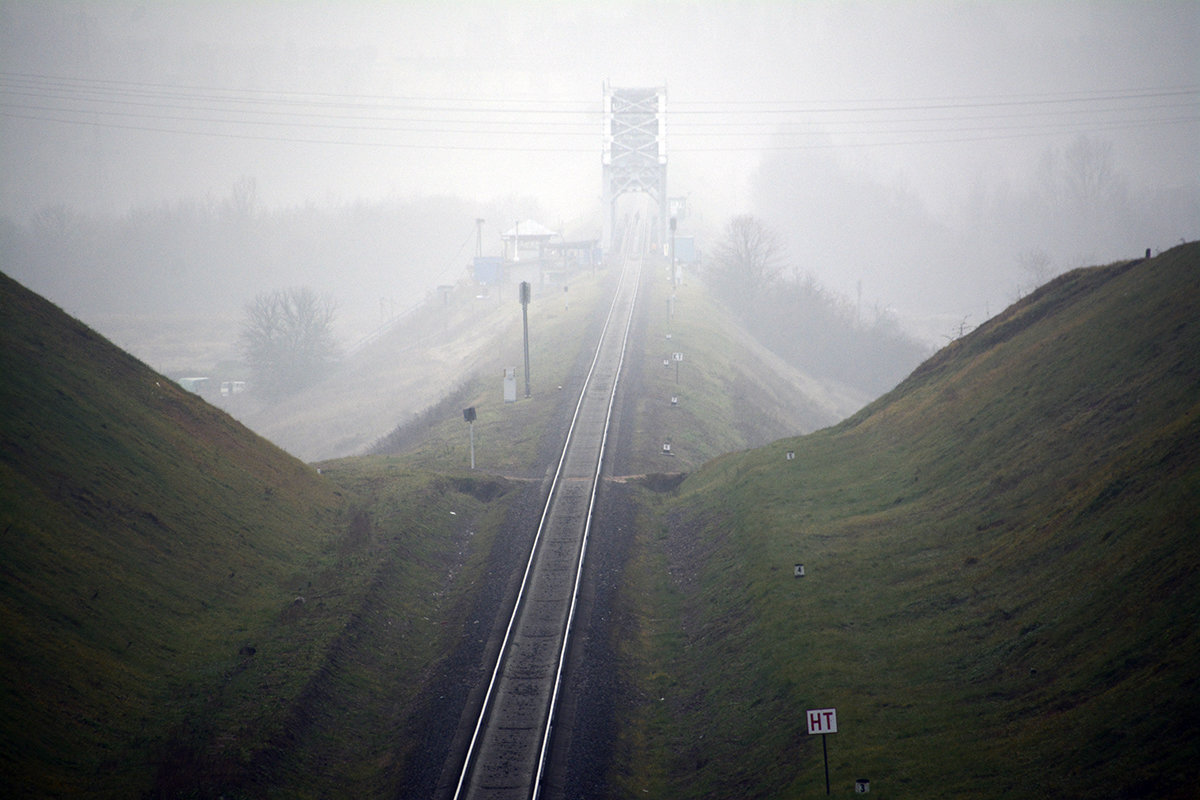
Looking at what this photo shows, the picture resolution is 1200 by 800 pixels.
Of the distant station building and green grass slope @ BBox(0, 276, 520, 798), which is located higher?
the distant station building

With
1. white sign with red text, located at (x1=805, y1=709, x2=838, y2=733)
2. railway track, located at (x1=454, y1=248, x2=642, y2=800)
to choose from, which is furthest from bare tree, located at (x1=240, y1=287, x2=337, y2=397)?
white sign with red text, located at (x1=805, y1=709, x2=838, y2=733)

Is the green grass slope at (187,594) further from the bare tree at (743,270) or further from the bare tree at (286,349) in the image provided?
the bare tree at (743,270)

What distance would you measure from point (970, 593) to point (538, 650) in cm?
978

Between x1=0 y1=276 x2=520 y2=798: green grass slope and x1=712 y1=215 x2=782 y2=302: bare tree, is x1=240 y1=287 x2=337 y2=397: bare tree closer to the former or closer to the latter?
x1=712 y1=215 x2=782 y2=302: bare tree

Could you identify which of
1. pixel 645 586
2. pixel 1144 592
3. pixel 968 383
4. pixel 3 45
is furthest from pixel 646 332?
pixel 3 45

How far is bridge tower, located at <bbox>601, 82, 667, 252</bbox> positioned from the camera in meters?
111

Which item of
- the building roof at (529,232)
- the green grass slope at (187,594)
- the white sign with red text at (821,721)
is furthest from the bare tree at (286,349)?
the white sign with red text at (821,721)

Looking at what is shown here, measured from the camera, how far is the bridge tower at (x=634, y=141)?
111188 millimetres

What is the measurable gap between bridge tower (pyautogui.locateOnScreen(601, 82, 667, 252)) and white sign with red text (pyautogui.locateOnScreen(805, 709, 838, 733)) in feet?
328

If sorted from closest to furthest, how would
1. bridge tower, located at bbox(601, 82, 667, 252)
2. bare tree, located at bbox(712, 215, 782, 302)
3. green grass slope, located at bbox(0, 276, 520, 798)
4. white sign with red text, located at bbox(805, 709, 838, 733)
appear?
white sign with red text, located at bbox(805, 709, 838, 733) → green grass slope, located at bbox(0, 276, 520, 798) → bare tree, located at bbox(712, 215, 782, 302) → bridge tower, located at bbox(601, 82, 667, 252)

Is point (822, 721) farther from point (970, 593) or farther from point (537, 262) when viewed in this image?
point (537, 262)

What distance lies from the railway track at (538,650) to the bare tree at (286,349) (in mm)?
47820

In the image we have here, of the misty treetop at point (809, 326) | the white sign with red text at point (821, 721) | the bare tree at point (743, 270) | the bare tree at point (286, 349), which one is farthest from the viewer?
the bare tree at point (743, 270)

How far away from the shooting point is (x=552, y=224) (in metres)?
169
